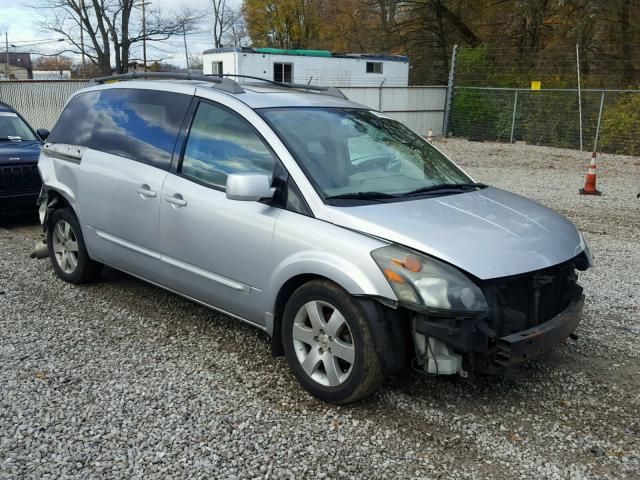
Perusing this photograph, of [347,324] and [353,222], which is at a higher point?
[353,222]

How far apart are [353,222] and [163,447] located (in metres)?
1.56

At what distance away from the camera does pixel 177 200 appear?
4.38 metres

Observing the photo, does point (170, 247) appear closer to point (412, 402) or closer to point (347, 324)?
point (347, 324)

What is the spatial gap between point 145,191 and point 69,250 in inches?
61.4

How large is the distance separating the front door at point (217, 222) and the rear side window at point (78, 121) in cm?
141

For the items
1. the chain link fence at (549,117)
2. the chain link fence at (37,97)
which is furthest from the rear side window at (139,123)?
the chain link fence at (549,117)

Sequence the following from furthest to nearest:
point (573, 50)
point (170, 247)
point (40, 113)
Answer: point (573, 50)
point (40, 113)
point (170, 247)

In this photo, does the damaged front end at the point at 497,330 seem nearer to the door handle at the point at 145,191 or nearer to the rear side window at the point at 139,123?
the door handle at the point at 145,191

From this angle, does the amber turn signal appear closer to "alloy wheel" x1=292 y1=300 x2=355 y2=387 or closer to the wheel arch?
the wheel arch

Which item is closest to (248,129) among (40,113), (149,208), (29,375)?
(149,208)

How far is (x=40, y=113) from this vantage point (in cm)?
2000

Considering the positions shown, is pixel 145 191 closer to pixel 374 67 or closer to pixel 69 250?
pixel 69 250

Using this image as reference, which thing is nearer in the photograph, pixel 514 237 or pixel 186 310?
pixel 514 237

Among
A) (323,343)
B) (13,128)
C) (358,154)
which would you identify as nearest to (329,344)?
(323,343)
